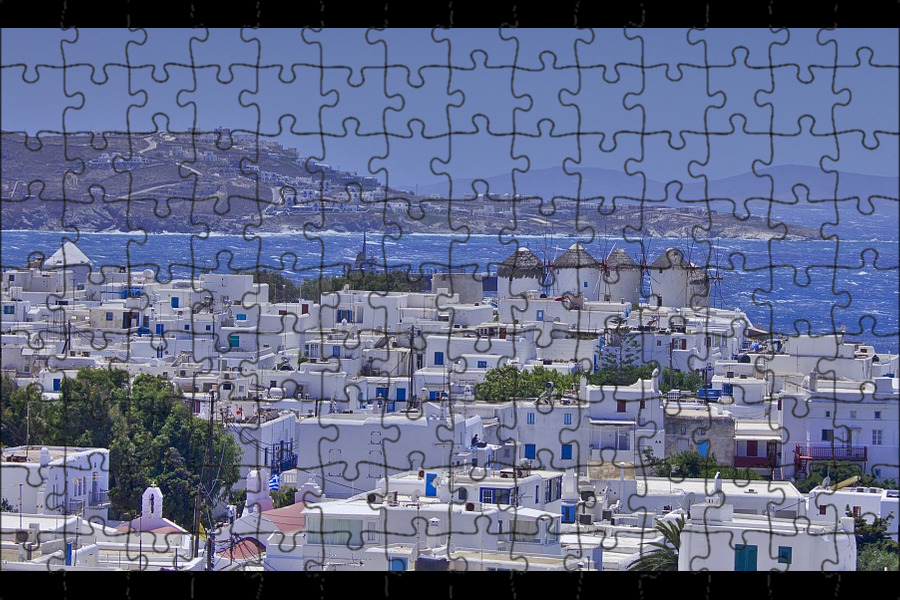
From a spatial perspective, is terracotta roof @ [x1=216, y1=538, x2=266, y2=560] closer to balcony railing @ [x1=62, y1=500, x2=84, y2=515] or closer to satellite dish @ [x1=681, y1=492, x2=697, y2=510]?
balcony railing @ [x1=62, y1=500, x2=84, y2=515]

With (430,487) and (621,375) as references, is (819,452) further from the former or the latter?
(621,375)

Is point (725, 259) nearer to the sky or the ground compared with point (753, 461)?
nearer to the sky

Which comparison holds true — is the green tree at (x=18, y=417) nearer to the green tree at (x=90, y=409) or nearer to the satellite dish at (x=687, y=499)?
the green tree at (x=90, y=409)

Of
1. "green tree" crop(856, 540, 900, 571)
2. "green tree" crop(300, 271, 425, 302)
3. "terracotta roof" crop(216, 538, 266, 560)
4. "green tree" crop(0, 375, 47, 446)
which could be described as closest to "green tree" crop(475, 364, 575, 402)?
"green tree" crop(0, 375, 47, 446)

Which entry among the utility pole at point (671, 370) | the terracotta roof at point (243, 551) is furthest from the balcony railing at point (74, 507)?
the utility pole at point (671, 370)

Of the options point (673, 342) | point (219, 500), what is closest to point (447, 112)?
point (219, 500)

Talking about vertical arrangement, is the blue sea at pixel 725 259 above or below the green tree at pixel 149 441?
above

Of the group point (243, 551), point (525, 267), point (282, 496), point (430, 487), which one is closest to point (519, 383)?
point (282, 496)
